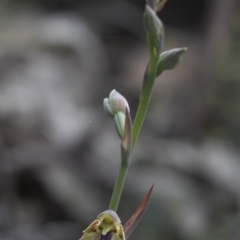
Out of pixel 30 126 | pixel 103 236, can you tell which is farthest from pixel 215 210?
pixel 103 236

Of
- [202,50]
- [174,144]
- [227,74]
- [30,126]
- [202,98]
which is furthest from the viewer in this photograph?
[202,50]

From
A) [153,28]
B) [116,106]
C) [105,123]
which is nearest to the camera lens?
[153,28]

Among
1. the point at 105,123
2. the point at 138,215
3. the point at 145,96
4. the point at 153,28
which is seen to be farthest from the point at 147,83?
the point at 105,123

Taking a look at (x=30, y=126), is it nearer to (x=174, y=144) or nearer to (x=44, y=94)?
(x=44, y=94)

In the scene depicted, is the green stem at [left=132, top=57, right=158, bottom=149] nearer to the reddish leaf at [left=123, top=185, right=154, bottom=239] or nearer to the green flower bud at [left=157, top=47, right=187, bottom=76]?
the green flower bud at [left=157, top=47, right=187, bottom=76]

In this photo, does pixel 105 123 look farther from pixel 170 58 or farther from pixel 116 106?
pixel 170 58

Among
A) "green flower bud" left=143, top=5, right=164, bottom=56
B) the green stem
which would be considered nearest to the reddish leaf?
the green stem

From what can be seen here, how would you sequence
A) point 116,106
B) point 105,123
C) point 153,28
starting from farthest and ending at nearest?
point 105,123 → point 116,106 → point 153,28
